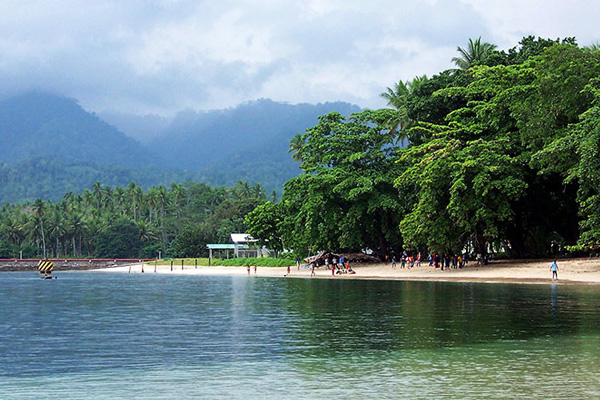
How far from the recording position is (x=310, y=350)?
17.6 metres

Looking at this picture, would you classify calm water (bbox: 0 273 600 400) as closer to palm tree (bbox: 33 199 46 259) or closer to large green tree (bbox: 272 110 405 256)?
large green tree (bbox: 272 110 405 256)

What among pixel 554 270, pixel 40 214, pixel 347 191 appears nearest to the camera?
pixel 554 270

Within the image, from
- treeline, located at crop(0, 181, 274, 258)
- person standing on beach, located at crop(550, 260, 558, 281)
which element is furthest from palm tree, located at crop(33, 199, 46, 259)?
person standing on beach, located at crop(550, 260, 558, 281)

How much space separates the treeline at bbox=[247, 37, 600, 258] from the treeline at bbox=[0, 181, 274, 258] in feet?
197

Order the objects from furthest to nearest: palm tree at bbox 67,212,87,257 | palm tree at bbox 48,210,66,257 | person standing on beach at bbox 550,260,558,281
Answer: palm tree at bbox 67,212,87,257, palm tree at bbox 48,210,66,257, person standing on beach at bbox 550,260,558,281

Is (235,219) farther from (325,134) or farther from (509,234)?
(509,234)

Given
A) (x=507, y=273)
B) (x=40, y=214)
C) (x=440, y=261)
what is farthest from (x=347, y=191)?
(x=40, y=214)

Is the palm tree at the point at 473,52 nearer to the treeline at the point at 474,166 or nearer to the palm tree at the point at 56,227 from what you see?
the treeline at the point at 474,166

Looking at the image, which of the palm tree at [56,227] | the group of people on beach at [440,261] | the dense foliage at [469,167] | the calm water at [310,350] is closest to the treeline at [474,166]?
the dense foliage at [469,167]

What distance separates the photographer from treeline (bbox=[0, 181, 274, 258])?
134m

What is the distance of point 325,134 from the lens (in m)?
71.8

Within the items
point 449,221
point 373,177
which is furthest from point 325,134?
point 449,221

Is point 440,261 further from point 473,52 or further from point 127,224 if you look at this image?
point 127,224

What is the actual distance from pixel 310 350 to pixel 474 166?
35194 mm
